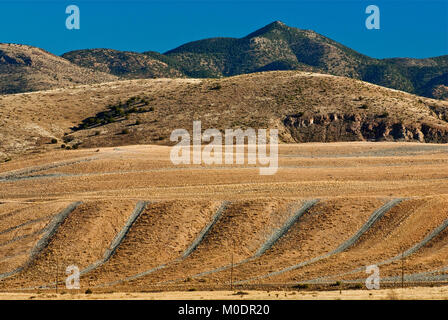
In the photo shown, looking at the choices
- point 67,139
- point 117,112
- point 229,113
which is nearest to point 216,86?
point 229,113

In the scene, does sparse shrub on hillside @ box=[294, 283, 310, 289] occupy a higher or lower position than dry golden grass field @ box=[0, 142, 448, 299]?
lower

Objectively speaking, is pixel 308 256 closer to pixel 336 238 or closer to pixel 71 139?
pixel 336 238

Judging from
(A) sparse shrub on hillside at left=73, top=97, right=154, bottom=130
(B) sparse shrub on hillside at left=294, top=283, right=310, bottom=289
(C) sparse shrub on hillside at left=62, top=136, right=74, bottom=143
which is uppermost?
(A) sparse shrub on hillside at left=73, top=97, right=154, bottom=130

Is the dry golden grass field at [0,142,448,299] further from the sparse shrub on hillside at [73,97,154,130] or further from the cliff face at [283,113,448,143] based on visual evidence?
the sparse shrub on hillside at [73,97,154,130]

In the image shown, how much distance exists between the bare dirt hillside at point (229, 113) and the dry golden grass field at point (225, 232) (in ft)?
106

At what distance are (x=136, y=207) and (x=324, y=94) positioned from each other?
71867 mm

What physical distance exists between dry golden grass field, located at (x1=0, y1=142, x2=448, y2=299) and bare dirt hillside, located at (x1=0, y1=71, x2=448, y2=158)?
106 feet

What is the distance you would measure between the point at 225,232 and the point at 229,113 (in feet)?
203

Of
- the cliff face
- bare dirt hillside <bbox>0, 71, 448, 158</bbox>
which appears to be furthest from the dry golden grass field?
bare dirt hillside <bbox>0, 71, 448, 158</bbox>

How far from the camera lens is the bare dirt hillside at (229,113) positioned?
99.0 meters

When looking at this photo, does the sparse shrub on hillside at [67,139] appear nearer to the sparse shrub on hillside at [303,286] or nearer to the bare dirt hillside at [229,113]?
the bare dirt hillside at [229,113]

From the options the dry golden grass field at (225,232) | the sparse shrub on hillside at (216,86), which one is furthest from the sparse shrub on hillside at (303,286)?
the sparse shrub on hillside at (216,86)

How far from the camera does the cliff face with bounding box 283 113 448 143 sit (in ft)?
319

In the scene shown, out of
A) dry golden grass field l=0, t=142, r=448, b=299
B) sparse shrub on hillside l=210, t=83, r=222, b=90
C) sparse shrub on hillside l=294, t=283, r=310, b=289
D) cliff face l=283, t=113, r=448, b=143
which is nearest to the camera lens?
sparse shrub on hillside l=294, t=283, r=310, b=289
